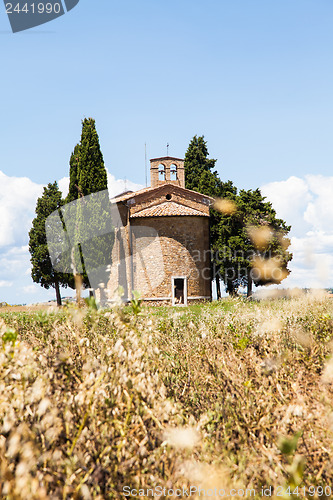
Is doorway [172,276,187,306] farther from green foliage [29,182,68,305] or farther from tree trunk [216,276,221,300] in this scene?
green foliage [29,182,68,305]

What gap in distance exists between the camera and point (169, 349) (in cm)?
569

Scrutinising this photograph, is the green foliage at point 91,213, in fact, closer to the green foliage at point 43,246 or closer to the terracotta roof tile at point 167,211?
the terracotta roof tile at point 167,211

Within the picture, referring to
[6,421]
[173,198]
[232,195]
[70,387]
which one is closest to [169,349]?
[70,387]

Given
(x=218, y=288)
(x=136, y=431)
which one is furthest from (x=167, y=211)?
(x=136, y=431)

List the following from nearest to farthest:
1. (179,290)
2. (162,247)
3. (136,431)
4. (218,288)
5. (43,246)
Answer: (136,431) < (162,247) < (179,290) < (218,288) < (43,246)

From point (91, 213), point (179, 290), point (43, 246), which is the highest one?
point (91, 213)

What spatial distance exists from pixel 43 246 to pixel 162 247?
10.0 meters

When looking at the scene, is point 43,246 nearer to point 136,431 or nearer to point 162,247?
point 162,247

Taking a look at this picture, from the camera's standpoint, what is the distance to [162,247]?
22562 mm

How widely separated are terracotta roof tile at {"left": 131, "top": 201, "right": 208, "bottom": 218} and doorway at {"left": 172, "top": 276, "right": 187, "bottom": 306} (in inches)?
137

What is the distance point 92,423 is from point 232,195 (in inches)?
977

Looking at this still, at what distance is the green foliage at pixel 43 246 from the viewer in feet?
93.8

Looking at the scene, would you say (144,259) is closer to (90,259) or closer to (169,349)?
(90,259)

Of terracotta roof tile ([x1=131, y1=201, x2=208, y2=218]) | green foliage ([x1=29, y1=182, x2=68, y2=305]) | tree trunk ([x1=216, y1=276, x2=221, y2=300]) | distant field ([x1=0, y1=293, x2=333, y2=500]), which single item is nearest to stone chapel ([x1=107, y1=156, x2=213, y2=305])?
terracotta roof tile ([x1=131, y1=201, x2=208, y2=218])
